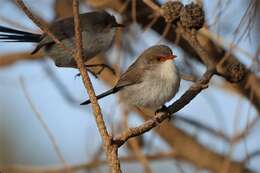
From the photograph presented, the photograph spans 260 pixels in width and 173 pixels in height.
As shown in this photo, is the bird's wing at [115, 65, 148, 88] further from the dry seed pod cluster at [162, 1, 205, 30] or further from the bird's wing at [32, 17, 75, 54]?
the dry seed pod cluster at [162, 1, 205, 30]

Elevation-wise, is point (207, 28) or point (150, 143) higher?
point (207, 28)

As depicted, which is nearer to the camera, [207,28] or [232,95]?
[207,28]

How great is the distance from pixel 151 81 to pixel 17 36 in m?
0.62

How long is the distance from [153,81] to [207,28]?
337 millimetres

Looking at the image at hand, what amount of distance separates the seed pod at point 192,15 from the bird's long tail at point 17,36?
0.74 metres

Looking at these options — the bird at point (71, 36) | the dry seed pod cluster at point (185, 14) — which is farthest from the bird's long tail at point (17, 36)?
the dry seed pod cluster at point (185, 14)

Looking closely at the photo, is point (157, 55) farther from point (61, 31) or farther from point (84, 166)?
point (84, 166)

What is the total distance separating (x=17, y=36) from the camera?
285 centimetres

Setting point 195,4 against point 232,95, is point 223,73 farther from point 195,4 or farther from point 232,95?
point 232,95

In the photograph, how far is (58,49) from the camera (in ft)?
9.82

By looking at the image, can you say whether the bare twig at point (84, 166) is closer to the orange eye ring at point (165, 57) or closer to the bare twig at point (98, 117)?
the orange eye ring at point (165, 57)

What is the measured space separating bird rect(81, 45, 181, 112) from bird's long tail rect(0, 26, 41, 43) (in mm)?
433

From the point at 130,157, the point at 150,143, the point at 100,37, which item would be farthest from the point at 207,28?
the point at 130,157

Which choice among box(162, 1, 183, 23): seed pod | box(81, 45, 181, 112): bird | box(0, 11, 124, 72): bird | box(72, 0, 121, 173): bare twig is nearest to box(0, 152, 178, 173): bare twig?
box(81, 45, 181, 112): bird
